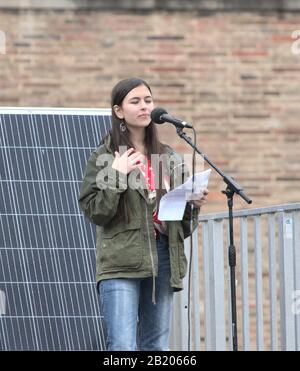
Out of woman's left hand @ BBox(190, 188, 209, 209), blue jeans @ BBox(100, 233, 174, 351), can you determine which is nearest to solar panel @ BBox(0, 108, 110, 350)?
blue jeans @ BBox(100, 233, 174, 351)

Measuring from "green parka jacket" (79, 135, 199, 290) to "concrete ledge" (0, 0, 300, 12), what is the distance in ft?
14.5

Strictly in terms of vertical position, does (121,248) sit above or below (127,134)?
below

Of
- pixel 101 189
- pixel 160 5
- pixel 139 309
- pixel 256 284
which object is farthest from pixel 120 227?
pixel 160 5

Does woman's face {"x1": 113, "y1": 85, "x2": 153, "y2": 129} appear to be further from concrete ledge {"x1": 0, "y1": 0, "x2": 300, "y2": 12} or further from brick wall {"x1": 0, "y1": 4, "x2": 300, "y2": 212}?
concrete ledge {"x1": 0, "y1": 0, "x2": 300, "y2": 12}

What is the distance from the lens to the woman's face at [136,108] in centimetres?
601

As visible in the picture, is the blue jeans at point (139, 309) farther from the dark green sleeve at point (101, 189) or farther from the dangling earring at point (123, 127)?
the dangling earring at point (123, 127)

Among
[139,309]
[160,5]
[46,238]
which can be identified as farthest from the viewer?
[160,5]

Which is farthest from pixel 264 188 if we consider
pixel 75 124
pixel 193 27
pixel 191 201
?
pixel 191 201

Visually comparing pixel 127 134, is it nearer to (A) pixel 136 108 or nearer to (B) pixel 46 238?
(A) pixel 136 108

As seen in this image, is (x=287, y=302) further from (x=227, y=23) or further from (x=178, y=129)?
(x=227, y=23)

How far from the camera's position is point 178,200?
5848 millimetres

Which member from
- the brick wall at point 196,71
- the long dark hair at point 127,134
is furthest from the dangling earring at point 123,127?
the brick wall at point 196,71

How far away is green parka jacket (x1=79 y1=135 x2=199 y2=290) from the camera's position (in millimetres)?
5797

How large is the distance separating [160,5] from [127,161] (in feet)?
15.8
